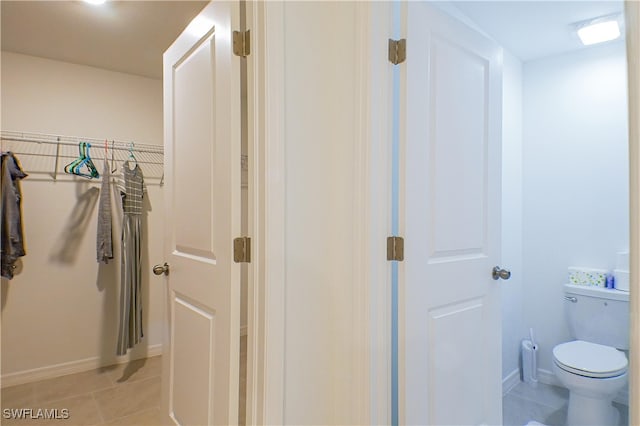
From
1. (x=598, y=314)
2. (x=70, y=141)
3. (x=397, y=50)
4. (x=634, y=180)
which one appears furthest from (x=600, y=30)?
(x=70, y=141)

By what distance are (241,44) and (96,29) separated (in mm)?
1585

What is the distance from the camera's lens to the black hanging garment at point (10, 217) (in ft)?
→ 7.59

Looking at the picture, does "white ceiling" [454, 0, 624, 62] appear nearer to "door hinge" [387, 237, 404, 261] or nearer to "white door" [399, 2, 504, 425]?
"white door" [399, 2, 504, 425]

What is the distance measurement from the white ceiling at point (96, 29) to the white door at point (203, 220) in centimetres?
49

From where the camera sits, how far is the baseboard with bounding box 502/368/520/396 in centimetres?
246

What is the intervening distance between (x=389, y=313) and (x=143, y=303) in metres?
2.46

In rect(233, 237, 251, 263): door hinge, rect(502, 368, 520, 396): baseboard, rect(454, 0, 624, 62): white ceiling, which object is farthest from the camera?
rect(502, 368, 520, 396): baseboard

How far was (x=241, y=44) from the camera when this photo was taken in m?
1.30

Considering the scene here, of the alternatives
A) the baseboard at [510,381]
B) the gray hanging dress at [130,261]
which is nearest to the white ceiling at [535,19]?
the baseboard at [510,381]

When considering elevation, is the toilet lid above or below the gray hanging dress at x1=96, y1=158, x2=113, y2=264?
below

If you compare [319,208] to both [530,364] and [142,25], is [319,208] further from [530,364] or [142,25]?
[530,364]

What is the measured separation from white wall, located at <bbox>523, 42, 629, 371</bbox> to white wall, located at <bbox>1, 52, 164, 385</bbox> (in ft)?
→ 9.91

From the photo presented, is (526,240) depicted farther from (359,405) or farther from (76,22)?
(76,22)

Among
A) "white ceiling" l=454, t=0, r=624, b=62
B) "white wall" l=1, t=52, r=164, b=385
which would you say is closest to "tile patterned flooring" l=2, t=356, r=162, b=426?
"white wall" l=1, t=52, r=164, b=385
